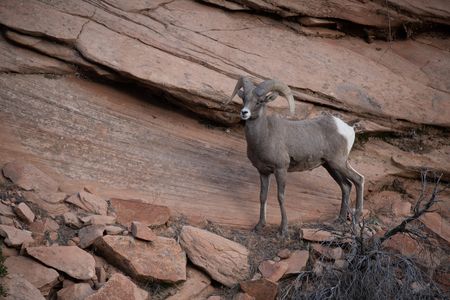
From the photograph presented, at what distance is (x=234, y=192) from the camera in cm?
917

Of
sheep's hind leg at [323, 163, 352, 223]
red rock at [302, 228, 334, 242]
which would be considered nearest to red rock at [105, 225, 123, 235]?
red rock at [302, 228, 334, 242]

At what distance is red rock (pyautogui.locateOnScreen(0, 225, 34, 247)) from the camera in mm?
6828

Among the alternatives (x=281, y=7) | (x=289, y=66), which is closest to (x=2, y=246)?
(x=289, y=66)

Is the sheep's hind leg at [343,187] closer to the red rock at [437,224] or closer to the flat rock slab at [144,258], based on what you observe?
the red rock at [437,224]

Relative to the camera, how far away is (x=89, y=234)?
24.0 ft

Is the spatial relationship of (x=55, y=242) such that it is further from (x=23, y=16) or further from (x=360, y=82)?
(x=360, y=82)

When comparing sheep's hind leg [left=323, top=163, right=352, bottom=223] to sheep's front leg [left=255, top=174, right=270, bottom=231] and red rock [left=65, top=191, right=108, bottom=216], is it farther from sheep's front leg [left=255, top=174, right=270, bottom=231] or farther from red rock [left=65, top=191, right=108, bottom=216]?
red rock [left=65, top=191, right=108, bottom=216]

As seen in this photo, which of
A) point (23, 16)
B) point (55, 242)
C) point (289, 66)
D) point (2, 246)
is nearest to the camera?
point (2, 246)

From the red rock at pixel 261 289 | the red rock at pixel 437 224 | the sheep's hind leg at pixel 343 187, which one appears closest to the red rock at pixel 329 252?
the red rock at pixel 261 289

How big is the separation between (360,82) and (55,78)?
16.3 ft

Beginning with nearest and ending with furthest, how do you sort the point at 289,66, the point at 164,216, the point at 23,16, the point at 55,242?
1. the point at 55,242
2. the point at 164,216
3. the point at 23,16
4. the point at 289,66

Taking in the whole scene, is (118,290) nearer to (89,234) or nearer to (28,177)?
(89,234)

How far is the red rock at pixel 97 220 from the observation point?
7598mm

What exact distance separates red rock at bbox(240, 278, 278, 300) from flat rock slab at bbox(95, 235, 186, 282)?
774 millimetres
